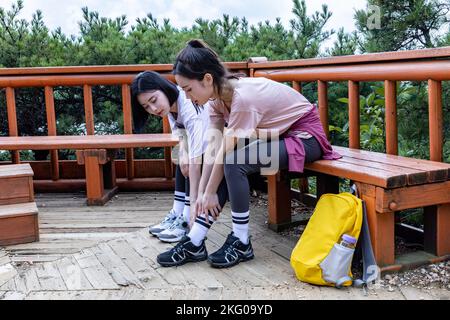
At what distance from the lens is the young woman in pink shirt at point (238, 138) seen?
2.83 meters

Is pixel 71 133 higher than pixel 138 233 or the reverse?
higher

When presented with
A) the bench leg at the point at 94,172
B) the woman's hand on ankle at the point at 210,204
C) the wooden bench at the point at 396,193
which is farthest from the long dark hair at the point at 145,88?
the bench leg at the point at 94,172

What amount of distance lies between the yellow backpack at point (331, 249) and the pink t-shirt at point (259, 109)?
0.50m

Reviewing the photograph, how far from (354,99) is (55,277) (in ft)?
6.31

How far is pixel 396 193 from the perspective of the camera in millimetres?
2611

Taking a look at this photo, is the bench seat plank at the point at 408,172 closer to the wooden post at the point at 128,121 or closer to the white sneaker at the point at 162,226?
the white sneaker at the point at 162,226

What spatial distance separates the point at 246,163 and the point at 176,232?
0.74 m

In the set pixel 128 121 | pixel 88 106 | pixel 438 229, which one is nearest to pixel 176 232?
pixel 438 229

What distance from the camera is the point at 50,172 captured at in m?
5.08

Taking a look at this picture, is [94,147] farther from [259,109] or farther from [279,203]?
[259,109]

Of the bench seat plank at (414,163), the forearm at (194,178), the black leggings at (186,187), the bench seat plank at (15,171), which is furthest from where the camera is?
the bench seat plank at (15,171)

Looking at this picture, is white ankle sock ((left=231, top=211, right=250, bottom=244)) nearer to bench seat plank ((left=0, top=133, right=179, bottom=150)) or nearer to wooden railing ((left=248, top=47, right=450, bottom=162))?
wooden railing ((left=248, top=47, right=450, bottom=162))

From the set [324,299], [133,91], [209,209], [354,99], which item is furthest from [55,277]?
A: [354,99]

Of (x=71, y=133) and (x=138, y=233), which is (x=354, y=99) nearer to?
(x=138, y=233)
